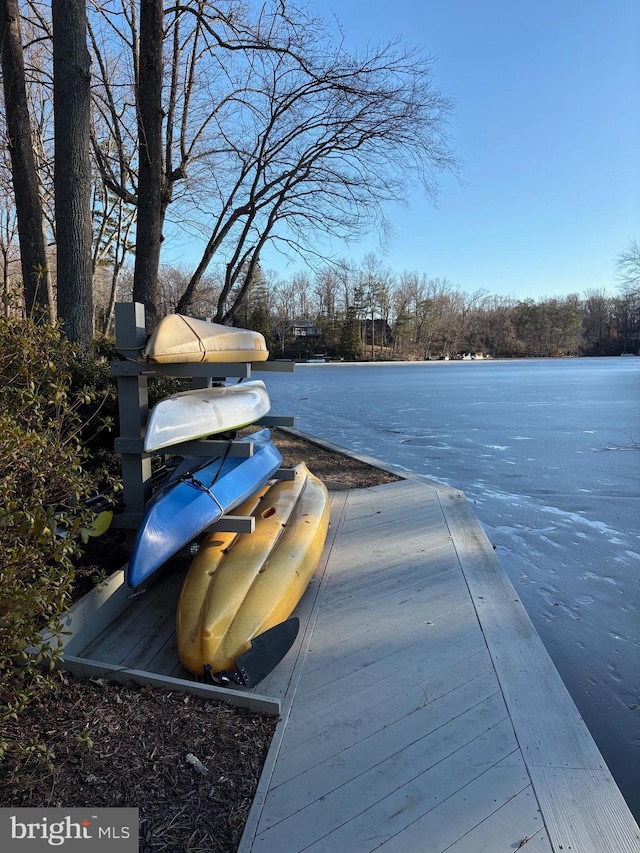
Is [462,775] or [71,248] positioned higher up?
[71,248]

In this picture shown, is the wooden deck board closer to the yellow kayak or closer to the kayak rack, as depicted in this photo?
the yellow kayak

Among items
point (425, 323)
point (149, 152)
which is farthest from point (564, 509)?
point (425, 323)

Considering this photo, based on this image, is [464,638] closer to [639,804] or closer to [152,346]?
[639,804]

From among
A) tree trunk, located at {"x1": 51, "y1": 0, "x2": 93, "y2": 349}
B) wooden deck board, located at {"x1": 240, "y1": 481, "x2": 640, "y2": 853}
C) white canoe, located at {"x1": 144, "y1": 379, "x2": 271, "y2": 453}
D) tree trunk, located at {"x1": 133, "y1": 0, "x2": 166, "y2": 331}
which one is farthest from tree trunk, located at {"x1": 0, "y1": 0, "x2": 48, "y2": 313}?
wooden deck board, located at {"x1": 240, "y1": 481, "x2": 640, "y2": 853}

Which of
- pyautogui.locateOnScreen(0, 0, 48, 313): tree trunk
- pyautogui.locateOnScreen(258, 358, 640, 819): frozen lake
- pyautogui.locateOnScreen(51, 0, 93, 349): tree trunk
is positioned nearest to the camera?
pyautogui.locateOnScreen(258, 358, 640, 819): frozen lake

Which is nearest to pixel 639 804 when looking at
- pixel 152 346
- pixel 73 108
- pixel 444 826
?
pixel 444 826

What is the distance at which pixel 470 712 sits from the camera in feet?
7.00

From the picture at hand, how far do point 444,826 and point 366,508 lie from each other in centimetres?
338

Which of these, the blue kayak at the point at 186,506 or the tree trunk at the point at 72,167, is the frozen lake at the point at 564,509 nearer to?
the blue kayak at the point at 186,506

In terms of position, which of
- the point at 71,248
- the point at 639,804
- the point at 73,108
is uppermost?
the point at 73,108

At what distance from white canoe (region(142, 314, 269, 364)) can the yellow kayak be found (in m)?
1.14

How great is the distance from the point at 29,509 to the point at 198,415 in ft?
5.79

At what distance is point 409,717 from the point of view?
6.94ft

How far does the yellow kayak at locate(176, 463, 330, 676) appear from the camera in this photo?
8.01 ft
